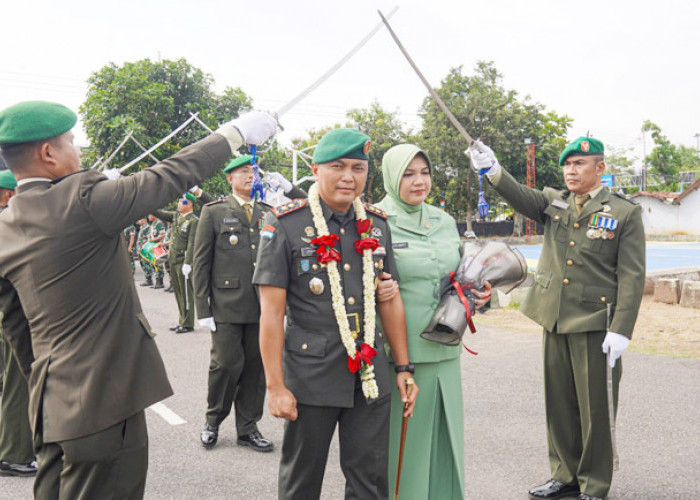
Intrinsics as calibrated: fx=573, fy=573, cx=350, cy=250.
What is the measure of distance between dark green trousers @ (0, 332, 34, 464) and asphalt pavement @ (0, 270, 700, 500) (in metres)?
0.17

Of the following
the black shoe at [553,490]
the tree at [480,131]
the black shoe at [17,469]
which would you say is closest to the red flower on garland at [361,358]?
the black shoe at [553,490]

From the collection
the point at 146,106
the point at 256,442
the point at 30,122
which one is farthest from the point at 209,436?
the point at 146,106

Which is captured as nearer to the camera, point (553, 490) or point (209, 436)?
point (553, 490)

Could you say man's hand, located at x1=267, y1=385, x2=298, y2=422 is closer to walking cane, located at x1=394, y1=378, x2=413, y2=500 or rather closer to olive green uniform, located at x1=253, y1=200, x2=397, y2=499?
olive green uniform, located at x1=253, y1=200, x2=397, y2=499

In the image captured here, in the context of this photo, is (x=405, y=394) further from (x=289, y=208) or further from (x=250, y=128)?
(x=250, y=128)

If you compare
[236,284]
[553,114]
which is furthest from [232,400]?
[553,114]

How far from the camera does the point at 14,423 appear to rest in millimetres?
3793

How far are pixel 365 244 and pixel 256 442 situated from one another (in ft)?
7.59

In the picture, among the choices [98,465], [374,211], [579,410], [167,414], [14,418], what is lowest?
[167,414]

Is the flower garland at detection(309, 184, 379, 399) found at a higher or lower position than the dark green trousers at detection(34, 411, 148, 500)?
higher

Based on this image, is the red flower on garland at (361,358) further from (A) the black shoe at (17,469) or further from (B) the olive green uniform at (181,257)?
(B) the olive green uniform at (181,257)

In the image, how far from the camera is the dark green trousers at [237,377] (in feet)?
13.9

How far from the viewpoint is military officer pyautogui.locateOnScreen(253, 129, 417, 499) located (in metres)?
2.38

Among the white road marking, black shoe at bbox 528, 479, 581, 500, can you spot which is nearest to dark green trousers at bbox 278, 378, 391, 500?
black shoe at bbox 528, 479, 581, 500
